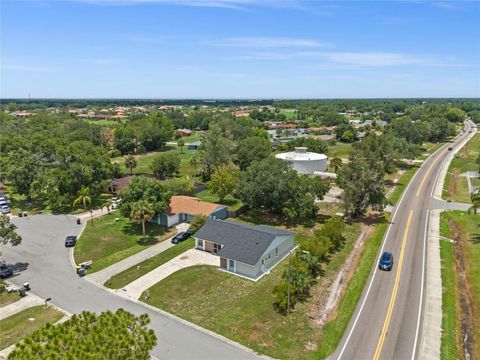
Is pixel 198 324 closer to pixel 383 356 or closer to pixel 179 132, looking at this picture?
pixel 383 356

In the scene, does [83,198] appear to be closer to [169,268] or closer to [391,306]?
[169,268]

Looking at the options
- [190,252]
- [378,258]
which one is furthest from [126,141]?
[378,258]

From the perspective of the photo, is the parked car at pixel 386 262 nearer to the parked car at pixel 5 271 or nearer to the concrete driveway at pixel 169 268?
→ the concrete driveway at pixel 169 268

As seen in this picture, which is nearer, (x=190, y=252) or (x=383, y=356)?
(x=383, y=356)

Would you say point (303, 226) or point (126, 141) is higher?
point (126, 141)

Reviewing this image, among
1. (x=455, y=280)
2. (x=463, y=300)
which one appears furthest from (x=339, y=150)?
(x=463, y=300)

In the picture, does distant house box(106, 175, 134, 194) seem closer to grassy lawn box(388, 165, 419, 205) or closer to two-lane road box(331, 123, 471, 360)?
two-lane road box(331, 123, 471, 360)

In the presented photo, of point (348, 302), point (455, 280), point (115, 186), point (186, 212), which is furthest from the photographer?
point (115, 186)

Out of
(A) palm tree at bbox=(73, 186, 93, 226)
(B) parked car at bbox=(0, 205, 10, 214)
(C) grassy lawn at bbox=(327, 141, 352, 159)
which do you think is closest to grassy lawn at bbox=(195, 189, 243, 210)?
Answer: (A) palm tree at bbox=(73, 186, 93, 226)
